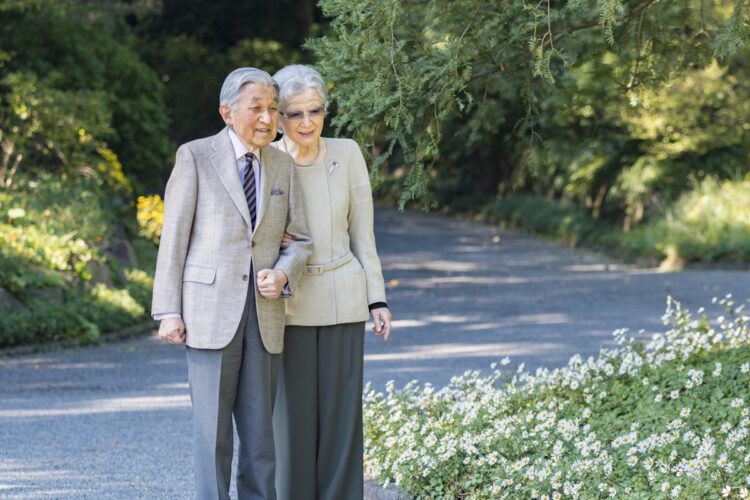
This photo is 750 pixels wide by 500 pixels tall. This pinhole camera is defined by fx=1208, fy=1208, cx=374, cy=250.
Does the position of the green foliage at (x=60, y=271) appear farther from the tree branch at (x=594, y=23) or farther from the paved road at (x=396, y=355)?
the tree branch at (x=594, y=23)

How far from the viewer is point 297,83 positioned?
14.3ft

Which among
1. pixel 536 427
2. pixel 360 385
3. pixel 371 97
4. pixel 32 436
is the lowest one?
pixel 32 436

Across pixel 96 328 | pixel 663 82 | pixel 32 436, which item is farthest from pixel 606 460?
pixel 96 328

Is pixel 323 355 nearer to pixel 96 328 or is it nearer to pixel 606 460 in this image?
pixel 606 460

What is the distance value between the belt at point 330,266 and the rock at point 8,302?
6738 millimetres

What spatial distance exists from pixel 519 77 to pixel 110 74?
12.2 meters

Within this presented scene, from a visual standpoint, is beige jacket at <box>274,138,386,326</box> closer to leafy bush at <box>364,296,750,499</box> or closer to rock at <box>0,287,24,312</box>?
leafy bush at <box>364,296,750,499</box>

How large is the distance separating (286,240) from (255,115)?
482 millimetres

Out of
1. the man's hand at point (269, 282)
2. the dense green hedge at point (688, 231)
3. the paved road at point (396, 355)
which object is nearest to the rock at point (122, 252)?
the paved road at point (396, 355)

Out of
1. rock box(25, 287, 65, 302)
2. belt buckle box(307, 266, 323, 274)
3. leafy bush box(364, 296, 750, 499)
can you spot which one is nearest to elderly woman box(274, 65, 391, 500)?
belt buckle box(307, 266, 323, 274)

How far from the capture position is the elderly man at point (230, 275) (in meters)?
4.17

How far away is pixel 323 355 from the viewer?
178 inches

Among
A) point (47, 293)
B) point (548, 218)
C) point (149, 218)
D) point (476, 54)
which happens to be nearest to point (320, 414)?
point (476, 54)

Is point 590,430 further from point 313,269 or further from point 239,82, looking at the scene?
point 239,82
